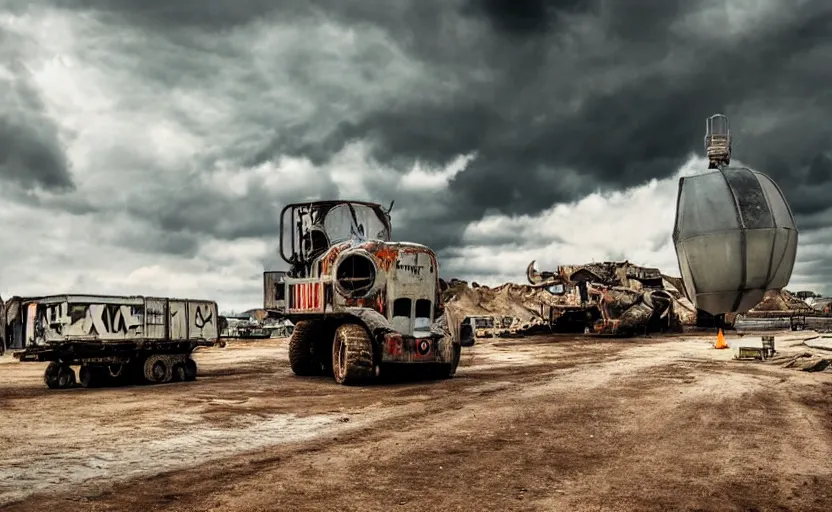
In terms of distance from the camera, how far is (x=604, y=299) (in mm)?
42062

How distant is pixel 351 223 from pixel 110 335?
6.42 meters

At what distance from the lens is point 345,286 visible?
16.5 metres

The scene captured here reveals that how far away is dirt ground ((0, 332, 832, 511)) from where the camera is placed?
6.67 metres

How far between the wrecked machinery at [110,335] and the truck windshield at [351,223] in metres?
4.16

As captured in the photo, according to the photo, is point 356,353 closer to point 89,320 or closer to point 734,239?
point 89,320

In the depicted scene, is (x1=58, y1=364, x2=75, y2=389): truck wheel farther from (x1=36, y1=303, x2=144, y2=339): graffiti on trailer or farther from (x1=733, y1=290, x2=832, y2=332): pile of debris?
(x1=733, y1=290, x2=832, y2=332): pile of debris

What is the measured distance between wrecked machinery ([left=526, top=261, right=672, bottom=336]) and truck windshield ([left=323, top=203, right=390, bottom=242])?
2537 centimetres

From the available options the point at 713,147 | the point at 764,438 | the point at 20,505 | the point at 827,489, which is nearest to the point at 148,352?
the point at 20,505

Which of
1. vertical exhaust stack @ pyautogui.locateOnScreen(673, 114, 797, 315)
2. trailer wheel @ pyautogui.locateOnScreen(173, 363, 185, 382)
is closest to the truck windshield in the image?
trailer wheel @ pyautogui.locateOnScreen(173, 363, 185, 382)

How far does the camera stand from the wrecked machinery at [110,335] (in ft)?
51.9

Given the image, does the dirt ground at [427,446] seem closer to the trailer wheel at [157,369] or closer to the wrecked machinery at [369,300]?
the wrecked machinery at [369,300]

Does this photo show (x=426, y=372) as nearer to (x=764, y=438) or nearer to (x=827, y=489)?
(x=764, y=438)

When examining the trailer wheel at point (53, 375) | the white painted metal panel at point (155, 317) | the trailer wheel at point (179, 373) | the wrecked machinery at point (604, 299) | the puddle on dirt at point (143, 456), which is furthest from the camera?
the wrecked machinery at point (604, 299)

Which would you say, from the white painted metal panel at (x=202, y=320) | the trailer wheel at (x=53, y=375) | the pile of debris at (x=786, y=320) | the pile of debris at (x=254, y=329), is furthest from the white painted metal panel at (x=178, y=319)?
the pile of debris at (x=786, y=320)
